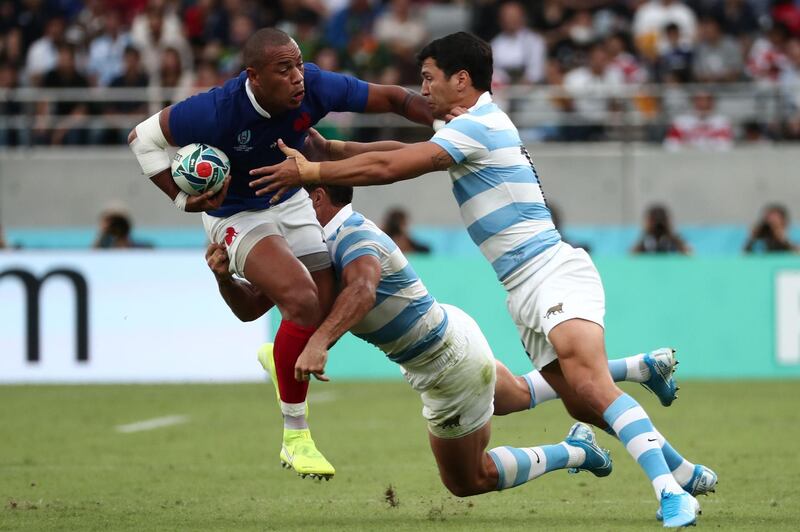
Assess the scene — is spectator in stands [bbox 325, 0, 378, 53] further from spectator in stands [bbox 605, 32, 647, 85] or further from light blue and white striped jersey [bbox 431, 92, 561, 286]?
light blue and white striped jersey [bbox 431, 92, 561, 286]

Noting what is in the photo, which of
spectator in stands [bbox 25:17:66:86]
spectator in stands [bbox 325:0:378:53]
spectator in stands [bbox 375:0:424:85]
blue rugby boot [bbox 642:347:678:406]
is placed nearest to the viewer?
blue rugby boot [bbox 642:347:678:406]

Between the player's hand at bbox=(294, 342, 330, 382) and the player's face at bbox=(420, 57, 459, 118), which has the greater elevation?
the player's face at bbox=(420, 57, 459, 118)

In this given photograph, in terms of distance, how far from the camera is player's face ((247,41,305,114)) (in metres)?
7.32

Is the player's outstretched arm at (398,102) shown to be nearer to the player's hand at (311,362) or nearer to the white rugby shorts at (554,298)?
the white rugby shorts at (554,298)

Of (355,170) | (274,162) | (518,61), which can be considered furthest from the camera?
(518,61)

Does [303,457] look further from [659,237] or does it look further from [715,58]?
[715,58]

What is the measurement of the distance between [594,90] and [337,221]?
11.1 meters

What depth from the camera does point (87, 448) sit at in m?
10.8

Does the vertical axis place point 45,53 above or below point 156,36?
below

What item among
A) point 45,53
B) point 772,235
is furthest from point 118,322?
point 772,235

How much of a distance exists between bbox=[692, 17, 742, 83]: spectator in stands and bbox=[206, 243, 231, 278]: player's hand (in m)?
12.1

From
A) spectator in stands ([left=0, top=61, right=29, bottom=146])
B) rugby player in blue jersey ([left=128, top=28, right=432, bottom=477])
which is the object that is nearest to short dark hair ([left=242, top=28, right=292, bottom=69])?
rugby player in blue jersey ([left=128, top=28, right=432, bottom=477])

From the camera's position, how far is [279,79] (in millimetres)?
7340

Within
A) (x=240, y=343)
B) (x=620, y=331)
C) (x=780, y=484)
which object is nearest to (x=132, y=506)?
(x=780, y=484)
